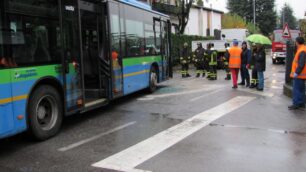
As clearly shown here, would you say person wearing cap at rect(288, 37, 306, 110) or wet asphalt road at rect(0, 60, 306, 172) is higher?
person wearing cap at rect(288, 37, 306, 110)

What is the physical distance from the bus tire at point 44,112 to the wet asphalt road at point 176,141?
0.66 feet

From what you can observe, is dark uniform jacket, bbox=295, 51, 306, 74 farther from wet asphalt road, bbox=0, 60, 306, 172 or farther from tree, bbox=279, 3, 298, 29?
tree, bbox=279, 3, 298, 29

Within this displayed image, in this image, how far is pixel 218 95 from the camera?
42.4ft

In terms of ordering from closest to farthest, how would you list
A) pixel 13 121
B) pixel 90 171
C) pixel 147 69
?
1. pixel 90 171
2. pixel 13 121
3. pixel 147 69

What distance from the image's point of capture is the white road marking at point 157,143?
233 inches

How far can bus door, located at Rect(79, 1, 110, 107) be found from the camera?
9.93 meters

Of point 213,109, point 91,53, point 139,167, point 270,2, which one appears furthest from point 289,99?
point 270,2

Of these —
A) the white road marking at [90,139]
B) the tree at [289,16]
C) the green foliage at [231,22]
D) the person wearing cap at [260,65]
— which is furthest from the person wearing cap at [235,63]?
the tree at [289,16]

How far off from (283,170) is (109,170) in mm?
2469

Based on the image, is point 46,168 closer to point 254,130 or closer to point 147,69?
point 254,130

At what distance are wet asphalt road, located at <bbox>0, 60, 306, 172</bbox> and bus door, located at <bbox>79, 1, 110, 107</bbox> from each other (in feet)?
1.80

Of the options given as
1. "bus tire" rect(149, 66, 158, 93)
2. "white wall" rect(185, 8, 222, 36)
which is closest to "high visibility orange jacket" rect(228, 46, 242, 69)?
"bus tire" rect(149, 66, 158, 93)

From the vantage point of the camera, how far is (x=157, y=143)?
7.07 meters

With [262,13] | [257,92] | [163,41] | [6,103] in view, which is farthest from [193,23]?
[6,103]
